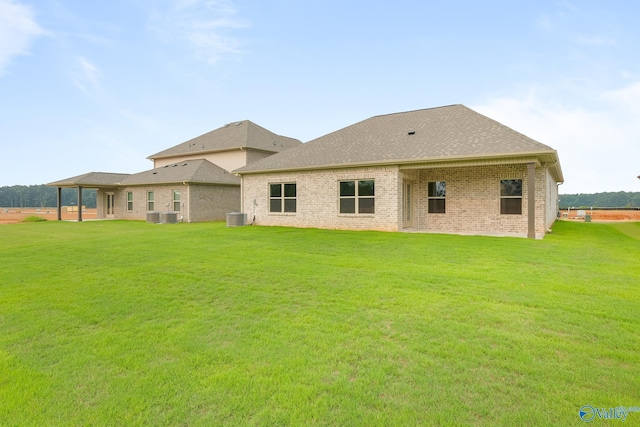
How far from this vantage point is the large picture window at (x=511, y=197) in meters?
14.9

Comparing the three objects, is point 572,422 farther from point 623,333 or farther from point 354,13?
point 354,13

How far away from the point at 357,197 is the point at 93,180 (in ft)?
76.2

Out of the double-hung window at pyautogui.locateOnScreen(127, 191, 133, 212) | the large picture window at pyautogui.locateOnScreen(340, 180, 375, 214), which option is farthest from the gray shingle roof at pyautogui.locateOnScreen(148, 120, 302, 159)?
the large picture window at pyautogui.locateOnScreen(340, 180, 375, 214)

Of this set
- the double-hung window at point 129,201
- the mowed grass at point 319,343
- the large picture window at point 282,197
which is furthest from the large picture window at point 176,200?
the mowed grass at point 319,343

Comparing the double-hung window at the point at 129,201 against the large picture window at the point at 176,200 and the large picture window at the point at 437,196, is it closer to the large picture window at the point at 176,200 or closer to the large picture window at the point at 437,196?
the large picture window at the point at 176,200

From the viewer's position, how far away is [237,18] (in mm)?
16828

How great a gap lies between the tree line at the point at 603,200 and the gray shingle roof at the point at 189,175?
78931 mm

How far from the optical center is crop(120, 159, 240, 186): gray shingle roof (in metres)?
24.9

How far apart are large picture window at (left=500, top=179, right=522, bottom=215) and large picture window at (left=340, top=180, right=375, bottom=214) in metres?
5.43

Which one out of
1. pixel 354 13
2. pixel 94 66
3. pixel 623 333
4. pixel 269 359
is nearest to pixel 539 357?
pixel 623 333

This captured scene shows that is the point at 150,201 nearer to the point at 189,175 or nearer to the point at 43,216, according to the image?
the point at 189,175

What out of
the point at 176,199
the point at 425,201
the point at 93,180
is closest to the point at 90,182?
the point at 93,180

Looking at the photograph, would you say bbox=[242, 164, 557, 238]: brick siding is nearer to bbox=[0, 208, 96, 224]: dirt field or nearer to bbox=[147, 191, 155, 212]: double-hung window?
bbox=[147, 191, 155, 212]: double-hung window

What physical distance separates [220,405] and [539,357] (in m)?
3.03
